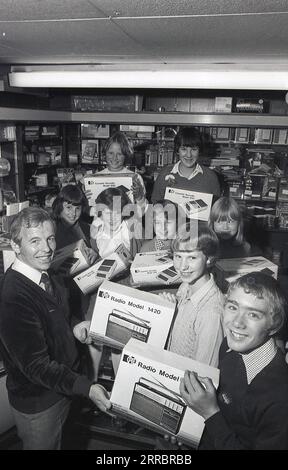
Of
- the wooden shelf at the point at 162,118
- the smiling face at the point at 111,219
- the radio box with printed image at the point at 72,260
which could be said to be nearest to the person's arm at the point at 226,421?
the radio box with printed image at the point at 72,260

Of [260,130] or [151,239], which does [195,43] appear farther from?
[260,130]

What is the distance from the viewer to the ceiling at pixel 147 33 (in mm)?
1412

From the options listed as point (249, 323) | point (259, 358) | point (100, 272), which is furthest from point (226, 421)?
point (100, 272)

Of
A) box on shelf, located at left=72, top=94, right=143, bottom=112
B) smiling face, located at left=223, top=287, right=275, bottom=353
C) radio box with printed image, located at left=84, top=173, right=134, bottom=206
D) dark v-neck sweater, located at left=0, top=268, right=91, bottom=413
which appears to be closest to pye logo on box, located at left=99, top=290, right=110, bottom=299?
dark v-neck sweater, located at left=0, top=268, right=91, bottom=413

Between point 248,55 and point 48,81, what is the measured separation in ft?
4.59

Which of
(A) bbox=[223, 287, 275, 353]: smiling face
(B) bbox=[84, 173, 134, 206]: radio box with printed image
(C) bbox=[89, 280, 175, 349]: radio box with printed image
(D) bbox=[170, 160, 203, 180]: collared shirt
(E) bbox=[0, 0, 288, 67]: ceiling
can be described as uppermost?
(E) bbox=[0, 0, 288, 67]: ceiling

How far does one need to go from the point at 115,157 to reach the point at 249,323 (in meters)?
2.50

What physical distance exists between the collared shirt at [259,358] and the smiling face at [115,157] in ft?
8.28

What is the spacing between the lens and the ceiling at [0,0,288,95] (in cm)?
141

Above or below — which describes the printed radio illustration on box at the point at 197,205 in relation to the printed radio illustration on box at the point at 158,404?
above

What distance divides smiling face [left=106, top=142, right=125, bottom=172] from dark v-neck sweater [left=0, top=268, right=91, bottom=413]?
2041mm

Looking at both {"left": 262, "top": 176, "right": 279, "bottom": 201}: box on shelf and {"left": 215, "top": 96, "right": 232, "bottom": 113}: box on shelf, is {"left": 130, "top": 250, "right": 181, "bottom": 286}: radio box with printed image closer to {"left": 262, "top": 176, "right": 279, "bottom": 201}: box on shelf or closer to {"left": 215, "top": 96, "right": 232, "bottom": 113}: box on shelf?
{"left": 215, "top": 96, "right": 232, "bottom": 113}: box on shelf

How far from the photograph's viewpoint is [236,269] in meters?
2.08

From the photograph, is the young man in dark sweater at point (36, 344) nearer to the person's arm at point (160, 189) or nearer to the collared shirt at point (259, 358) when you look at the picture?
the collared shirt at point (259, 358)
